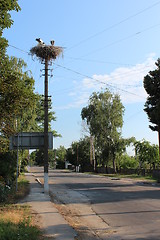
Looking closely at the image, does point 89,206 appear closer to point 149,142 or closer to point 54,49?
point 54,49

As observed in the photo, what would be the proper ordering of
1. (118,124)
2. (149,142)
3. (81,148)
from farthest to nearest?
(81,148)
(118,124)
(149,142)

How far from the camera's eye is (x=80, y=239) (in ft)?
24.1

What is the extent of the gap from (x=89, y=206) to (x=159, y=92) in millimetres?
16940

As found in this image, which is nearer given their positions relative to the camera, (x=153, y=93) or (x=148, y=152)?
(x=153, y=93)

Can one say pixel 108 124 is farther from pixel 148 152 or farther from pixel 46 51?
pixel 46 51

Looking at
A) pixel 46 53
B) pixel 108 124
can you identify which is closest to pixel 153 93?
pixel 46 53

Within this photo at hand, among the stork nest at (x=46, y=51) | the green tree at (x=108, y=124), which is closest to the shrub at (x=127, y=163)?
the green tree at (x=108, y=124)

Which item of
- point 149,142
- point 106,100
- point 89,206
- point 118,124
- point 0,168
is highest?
point 106,100

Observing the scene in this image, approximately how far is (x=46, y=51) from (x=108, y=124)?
30.9 meters

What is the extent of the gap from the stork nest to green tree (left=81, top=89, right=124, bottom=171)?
1172 inches

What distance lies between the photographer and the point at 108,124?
4897cm

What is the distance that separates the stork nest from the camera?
19.1 metres

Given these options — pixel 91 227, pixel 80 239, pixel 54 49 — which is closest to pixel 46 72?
pixel 54 49

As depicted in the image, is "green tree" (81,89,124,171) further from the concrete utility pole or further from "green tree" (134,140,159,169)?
the concrete utility pole
